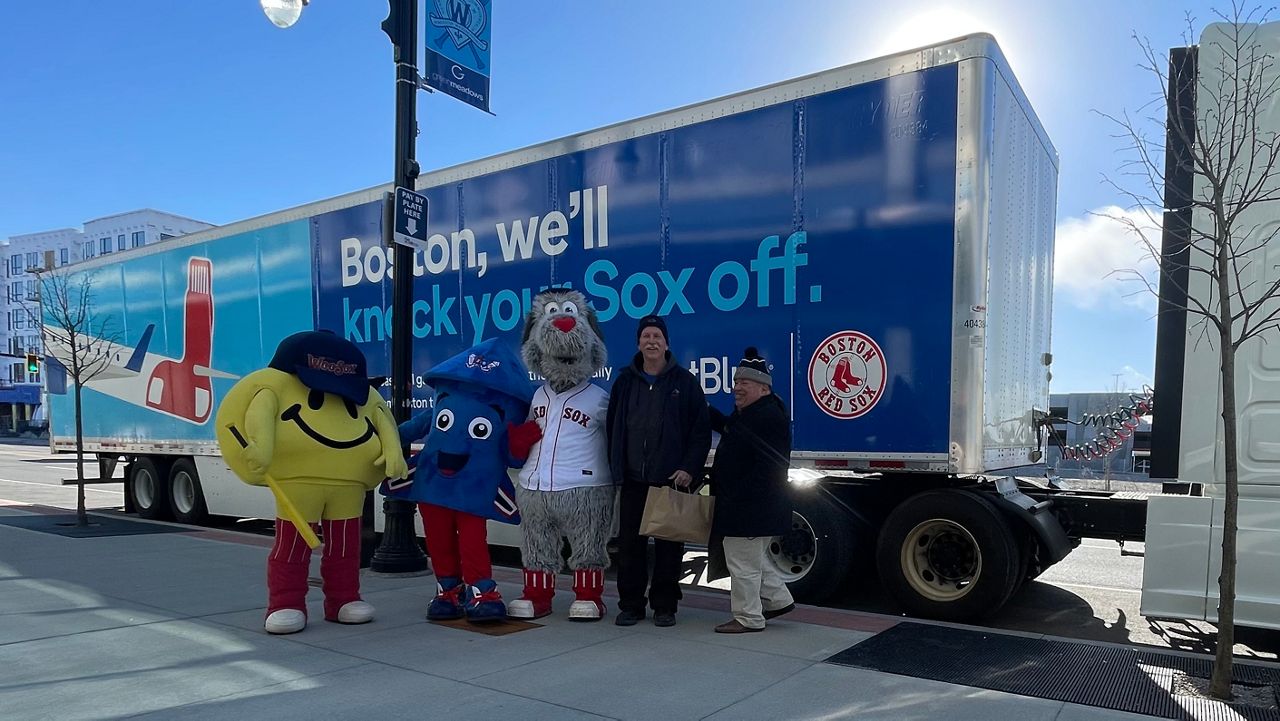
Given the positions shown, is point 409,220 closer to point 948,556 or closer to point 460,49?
point 460,49

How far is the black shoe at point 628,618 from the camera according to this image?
17.4ft

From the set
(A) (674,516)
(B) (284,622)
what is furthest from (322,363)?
(A) (674,516)

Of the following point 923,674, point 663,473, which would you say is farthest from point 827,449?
point 923,674

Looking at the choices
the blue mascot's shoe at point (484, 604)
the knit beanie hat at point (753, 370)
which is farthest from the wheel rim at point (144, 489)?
the knit beanie hat at point (753, 370)

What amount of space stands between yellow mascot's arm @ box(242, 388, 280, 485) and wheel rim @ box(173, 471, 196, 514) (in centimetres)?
733

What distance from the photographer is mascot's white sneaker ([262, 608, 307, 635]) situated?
499 cm

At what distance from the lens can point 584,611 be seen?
535 cm

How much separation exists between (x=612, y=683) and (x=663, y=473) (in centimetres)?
140

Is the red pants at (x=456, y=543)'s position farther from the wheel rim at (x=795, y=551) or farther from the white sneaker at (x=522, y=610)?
→ the wheel rim at (x=795, y=551)

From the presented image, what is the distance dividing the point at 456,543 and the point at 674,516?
150cm

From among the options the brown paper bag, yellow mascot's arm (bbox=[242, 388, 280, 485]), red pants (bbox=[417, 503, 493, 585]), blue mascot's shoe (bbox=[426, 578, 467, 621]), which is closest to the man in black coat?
the brown paper bag

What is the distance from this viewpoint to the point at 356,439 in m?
5.30

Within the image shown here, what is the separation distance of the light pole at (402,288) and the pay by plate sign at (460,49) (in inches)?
12.5

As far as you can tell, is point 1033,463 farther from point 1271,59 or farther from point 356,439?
point 356,439
